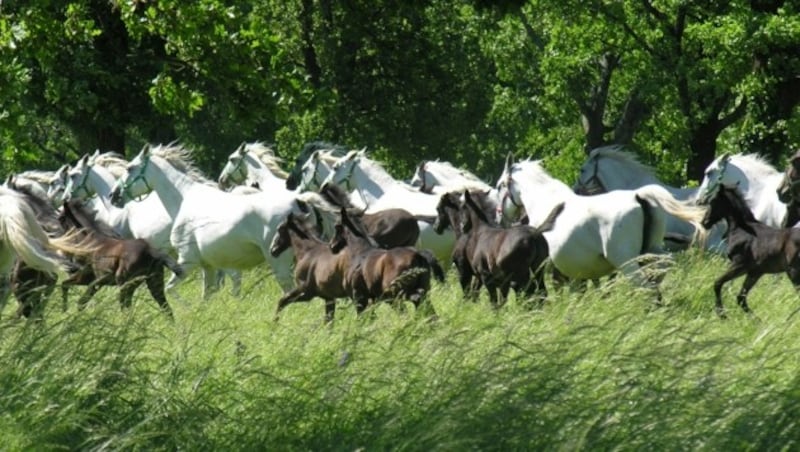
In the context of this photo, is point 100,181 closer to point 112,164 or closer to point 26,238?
point 112,164

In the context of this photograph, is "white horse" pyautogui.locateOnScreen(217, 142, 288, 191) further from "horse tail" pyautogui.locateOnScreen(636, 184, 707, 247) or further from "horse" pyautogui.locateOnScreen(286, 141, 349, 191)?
"horse tail" pyautogui.locateOnScreen(636, 184, 707, 247)

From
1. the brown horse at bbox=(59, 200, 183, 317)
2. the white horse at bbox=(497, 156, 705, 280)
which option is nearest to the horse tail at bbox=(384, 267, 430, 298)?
the brown horse at bbox=(59, 200, 183, 317)

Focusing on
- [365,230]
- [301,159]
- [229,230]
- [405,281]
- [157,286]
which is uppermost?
[405,281]

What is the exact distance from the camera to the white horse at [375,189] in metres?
19.2

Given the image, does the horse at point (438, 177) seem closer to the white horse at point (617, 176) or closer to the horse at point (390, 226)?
the white horse at point (617, 176)

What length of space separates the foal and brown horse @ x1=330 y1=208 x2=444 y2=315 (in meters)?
1.28

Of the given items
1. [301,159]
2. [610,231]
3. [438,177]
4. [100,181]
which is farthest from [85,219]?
[301,159]

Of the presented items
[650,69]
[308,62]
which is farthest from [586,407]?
[308,62]

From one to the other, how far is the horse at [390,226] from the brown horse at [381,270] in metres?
2.57

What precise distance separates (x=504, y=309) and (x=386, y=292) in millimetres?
944

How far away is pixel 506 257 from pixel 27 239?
4824 millimetres

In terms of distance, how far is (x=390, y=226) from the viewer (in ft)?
56.1

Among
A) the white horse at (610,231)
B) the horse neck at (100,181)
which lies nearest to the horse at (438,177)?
the horse neck at (100,181)

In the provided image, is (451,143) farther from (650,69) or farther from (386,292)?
(386,292)
